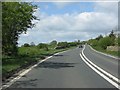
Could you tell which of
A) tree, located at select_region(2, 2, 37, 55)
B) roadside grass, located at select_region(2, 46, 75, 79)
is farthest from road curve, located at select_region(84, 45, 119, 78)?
tree, located at select_region(2, 2, 37, 55)

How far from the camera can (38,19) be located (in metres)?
41.5

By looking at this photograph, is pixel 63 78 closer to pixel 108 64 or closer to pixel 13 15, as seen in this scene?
pixel 108 64

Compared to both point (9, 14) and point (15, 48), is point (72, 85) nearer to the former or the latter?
point (9, 14)

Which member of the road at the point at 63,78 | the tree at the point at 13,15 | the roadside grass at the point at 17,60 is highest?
the tree at the point at 13,15

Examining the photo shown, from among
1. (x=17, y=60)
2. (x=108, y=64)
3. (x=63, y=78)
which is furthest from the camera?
(x=17, y=60)

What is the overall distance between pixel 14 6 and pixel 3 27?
2.32 meters

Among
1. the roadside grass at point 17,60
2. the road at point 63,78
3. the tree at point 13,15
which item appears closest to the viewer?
the road at point 63,78

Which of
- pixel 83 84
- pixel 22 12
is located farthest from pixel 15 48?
pixel 83 84

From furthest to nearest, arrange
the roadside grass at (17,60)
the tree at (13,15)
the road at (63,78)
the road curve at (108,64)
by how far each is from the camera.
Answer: the tree at (13,15), the roadside grass at (17,60), the road curve at (108,64), the road at (63,78)

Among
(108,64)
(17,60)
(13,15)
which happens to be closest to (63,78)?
(108,64)

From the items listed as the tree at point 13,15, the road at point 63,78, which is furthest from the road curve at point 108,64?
the tree at point 13,15

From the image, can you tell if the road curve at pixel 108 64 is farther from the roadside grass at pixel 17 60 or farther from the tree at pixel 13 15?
the tree at pixel 13 15

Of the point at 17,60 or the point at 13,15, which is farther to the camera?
the point at 17,60

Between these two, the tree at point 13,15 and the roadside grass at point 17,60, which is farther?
the tree at point 13,15
